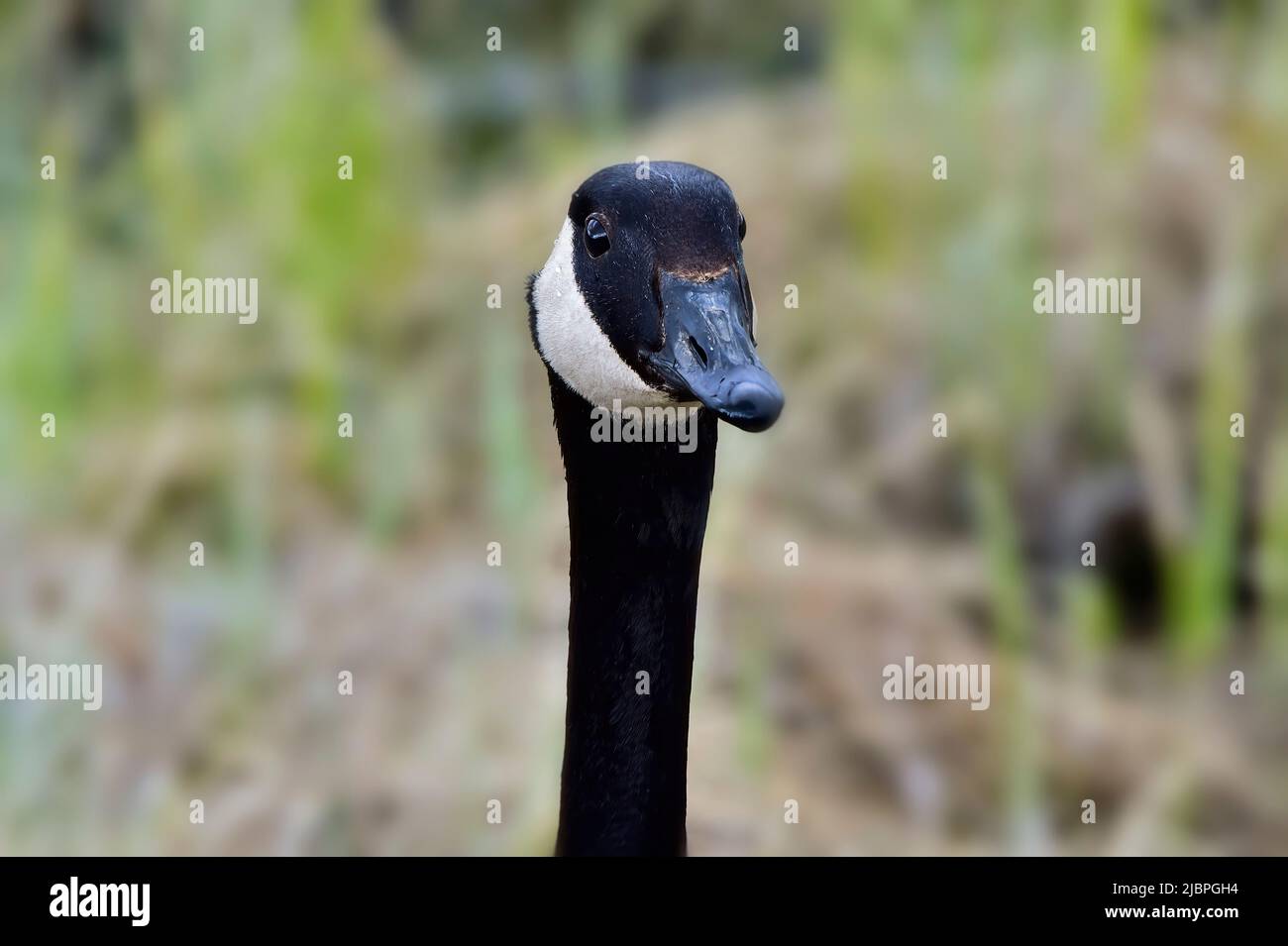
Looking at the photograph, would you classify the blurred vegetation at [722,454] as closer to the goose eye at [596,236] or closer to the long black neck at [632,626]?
the long black neck at [632,626]

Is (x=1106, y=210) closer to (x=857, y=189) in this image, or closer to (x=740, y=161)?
(x=857, y=189)

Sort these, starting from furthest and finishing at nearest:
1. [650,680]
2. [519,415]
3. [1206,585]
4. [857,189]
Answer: [857,189] → [519,415] → [1206,585] → [650,680]

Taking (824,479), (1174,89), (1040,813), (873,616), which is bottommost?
(1040,813)

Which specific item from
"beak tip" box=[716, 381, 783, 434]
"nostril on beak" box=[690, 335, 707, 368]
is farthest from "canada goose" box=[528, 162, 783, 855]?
"beak tip" box=[716, 381, 783, 434]

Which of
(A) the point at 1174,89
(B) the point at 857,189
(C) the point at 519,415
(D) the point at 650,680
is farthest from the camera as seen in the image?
(A) the point at 1174,89

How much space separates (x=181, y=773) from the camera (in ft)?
16.6

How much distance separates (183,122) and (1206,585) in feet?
13.3

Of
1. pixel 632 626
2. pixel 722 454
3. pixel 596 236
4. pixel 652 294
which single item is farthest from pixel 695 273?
pixel 722 454

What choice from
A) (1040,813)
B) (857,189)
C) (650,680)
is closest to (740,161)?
(857,189)

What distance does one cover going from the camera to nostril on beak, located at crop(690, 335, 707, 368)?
8.25ft

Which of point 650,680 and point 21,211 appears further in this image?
point 21,211

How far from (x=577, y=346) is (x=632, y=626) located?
52 centimetres

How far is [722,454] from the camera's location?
5.23m

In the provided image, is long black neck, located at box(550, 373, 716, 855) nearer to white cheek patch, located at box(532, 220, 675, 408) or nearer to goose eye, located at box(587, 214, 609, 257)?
white cheek patch, located at box(532, 220, 675, 408)
